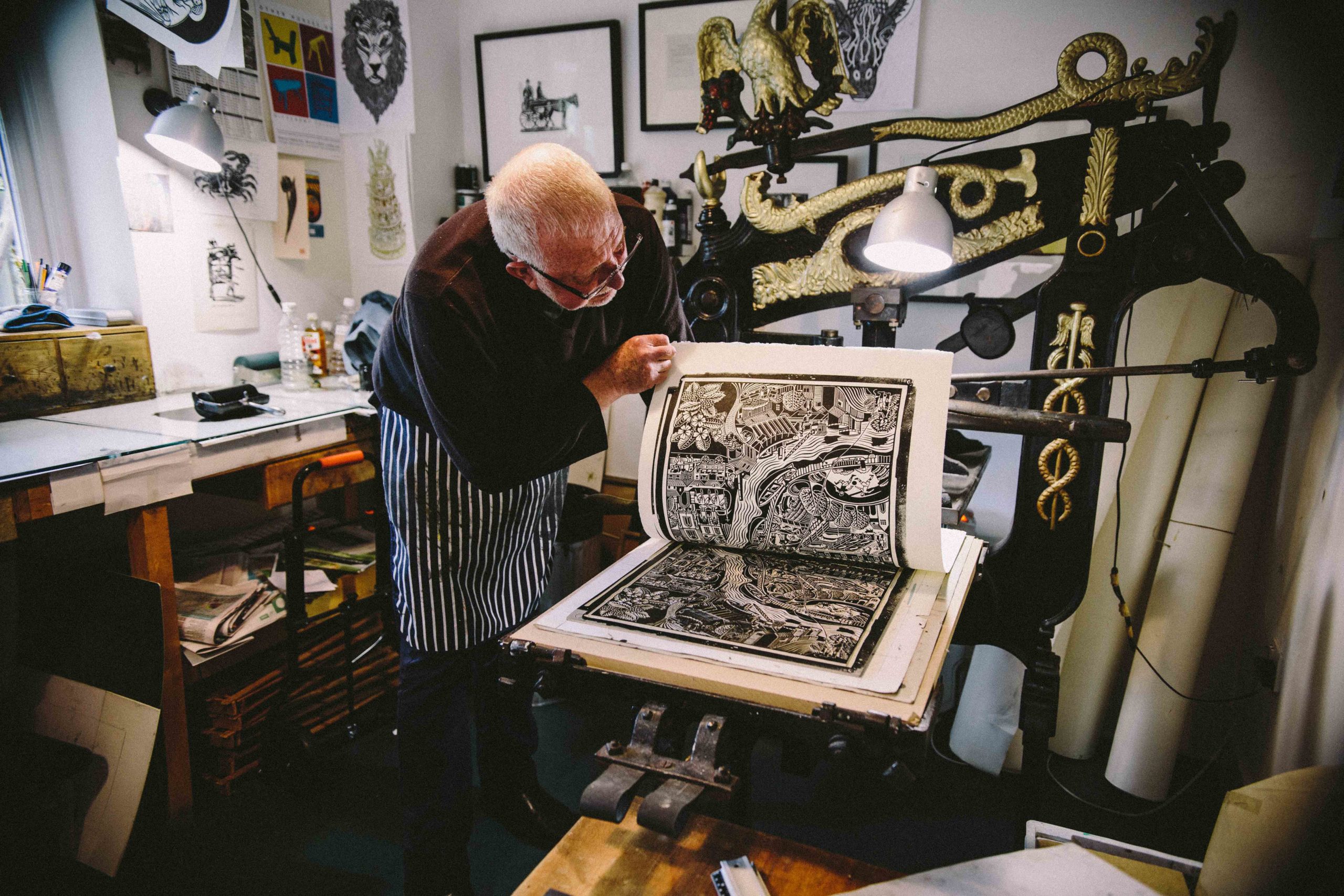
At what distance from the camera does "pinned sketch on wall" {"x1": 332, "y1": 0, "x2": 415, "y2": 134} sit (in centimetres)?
286

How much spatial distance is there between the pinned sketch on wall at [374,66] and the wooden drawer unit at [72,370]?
1.24m

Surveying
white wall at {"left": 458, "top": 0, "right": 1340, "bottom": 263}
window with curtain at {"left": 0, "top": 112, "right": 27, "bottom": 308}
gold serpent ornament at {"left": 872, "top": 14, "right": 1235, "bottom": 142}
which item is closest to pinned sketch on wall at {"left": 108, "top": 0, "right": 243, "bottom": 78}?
window with curtain at {"left": 0, "top": 112, "right": 27, "bottom": 308}

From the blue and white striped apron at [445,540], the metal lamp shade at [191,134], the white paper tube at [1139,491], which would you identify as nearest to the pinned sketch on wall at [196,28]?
the metal lamp shade at [191,134]

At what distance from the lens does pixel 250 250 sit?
8.79ft

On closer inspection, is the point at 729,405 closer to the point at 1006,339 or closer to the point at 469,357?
the point at 469,357

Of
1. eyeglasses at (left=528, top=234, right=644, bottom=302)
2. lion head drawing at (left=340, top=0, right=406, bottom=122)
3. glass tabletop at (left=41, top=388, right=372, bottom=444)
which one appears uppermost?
lion head drawing at (left=340, top=0, right=406, bottom=122)

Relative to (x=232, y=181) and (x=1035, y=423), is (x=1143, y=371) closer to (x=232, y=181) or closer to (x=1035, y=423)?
(x=1035, y=423)

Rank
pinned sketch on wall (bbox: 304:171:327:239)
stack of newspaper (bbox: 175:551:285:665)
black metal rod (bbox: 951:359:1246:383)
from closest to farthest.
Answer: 1. black metal rod (bbox: 951:359:1246:383)
2. stack of newspaper (bbox: 175:551:285:665)
3. pinned sketch on wall (bbox: 304:171:327:239)

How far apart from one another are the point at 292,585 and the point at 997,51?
251 cm

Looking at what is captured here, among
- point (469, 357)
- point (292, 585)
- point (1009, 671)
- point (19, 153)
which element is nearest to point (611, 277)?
point (469, 357)

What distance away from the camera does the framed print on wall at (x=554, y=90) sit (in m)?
2.80

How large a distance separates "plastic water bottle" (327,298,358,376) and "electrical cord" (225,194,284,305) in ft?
0.71

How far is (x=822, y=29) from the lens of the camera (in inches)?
53.4

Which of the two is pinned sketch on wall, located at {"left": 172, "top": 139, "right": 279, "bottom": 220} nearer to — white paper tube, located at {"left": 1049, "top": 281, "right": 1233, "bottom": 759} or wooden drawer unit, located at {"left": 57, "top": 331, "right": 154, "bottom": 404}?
wooden drawer unit, located at {"left": 57, "top": 331, "right": 154, "bottom": 404}
